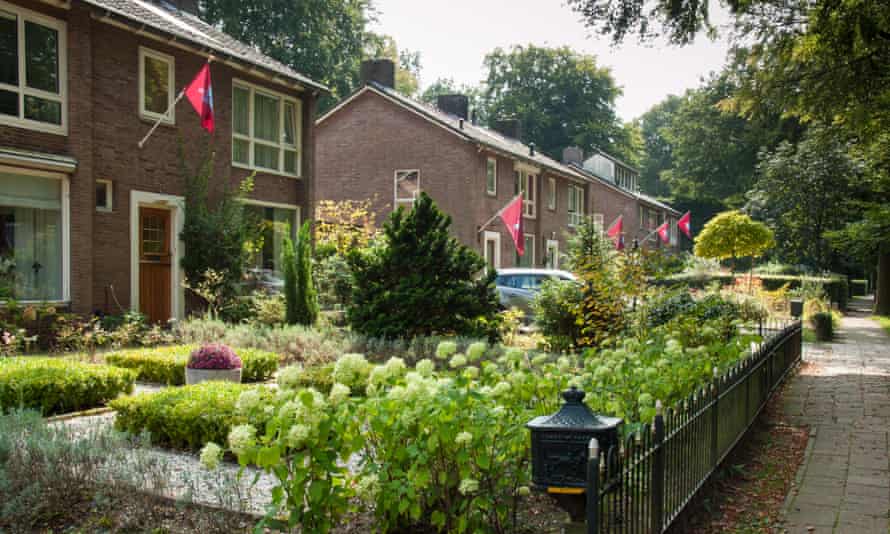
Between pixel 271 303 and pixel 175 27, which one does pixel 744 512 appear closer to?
pixel 271 303

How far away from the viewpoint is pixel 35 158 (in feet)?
45.6

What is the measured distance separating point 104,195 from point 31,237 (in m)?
1.79

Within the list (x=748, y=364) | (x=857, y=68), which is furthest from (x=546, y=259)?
(x=748, y=364)

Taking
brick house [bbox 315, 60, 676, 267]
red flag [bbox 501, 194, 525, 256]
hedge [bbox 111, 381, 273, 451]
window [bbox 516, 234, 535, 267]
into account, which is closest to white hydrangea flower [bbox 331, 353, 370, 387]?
hedge [bbox 111, 381, 273, 451]

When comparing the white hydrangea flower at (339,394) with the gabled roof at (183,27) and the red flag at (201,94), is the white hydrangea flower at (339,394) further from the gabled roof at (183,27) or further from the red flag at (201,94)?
the gabled roof at (183,27)

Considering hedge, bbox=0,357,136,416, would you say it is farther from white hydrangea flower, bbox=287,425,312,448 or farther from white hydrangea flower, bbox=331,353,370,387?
white hydrangea flower, bbox=287,425,312,448

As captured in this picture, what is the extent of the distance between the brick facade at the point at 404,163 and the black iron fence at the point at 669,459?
23.1 metres

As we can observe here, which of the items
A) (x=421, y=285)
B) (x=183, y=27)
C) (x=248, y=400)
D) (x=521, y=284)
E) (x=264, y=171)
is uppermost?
(x=183, y=27)

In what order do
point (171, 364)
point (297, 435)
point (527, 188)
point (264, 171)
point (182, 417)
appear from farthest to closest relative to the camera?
1. point (527, 188)
2. point (264, 171)
3. point (171, 364)
4. point (182, 417)
5. point (297, 435)

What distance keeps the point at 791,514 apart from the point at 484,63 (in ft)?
207

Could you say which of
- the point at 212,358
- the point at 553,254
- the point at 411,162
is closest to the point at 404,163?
the point at 411,162

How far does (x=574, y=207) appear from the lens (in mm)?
43156

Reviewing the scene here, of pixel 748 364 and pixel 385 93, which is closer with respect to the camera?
pixel 748 364

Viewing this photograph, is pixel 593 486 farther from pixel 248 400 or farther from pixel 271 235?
pixel 271 235
